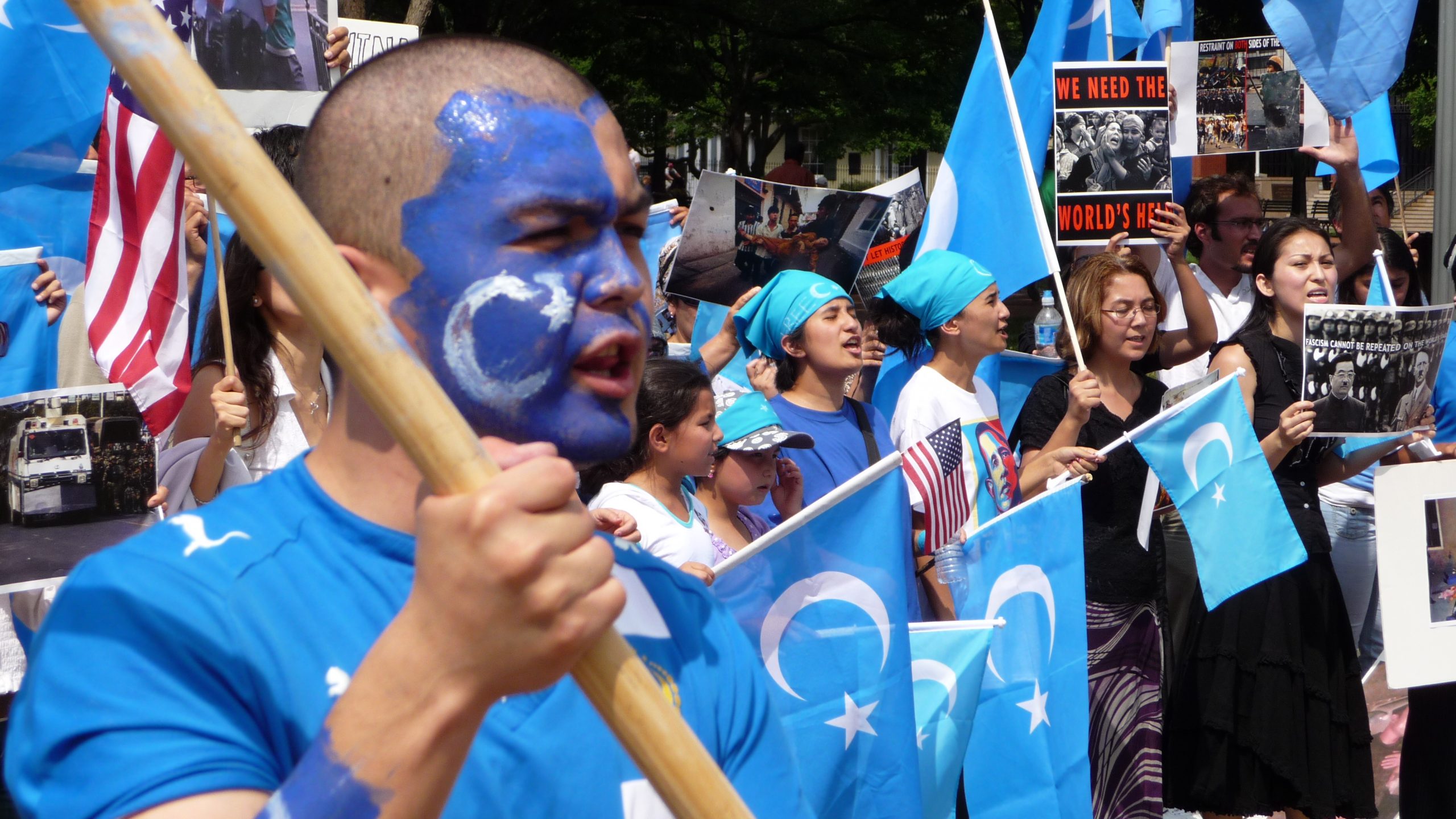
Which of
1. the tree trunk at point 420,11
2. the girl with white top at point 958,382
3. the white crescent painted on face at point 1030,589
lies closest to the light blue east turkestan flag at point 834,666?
the white crescent painted on face at point 1030,589

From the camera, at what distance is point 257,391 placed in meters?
3.31

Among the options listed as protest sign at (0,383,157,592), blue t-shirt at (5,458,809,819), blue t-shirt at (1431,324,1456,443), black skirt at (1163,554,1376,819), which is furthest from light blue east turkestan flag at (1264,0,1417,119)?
blue t-shirt at (5,458,809,819)

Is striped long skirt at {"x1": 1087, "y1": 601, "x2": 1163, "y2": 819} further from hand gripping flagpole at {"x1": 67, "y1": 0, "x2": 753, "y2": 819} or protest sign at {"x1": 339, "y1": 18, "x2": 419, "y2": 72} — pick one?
hand gripping flagpole at {"x1": 67, "y1": 0, "x2": 753, "y2": 819}

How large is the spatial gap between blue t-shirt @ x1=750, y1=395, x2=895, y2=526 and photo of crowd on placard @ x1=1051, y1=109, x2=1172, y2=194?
5.83ft

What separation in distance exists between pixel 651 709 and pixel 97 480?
2842mm

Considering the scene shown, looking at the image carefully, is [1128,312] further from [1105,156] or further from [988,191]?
[1105,156]

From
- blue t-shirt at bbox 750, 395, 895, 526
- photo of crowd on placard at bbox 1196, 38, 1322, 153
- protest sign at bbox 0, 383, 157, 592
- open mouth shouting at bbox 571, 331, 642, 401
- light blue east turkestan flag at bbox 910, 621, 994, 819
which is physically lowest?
light blue east turkestan flag at bbox 910, 621, 994, 819

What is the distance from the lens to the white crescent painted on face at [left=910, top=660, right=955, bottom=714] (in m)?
3.61

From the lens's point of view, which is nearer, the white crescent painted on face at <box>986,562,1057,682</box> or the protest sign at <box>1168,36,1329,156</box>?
the white crescent painted on face at <box>986,562,1057,682</box>

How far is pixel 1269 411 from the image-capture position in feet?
16.3

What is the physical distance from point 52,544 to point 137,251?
0.79 metres

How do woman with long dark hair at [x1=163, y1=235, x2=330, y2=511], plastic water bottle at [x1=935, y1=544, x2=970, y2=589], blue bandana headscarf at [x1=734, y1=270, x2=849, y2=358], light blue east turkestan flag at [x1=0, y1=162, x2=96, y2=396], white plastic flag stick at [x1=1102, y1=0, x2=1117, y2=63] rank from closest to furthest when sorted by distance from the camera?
woman with long dark hair at [x1=163, y1=235, x2=330, y2=511] < light blue east turkestan flag at [x1=0, y1=162, x2=96, y2=396] < plastic water bottle at [x1=935, y1=544, x2=970, y2=589] < blue bandana headscarf at [x1=734, y1=270, x2=849, y2=358] < white plastic flag stick at [x1=1102, y1=0, x2=1117, y2=63]

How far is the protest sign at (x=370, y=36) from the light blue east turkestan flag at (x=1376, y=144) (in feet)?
14.4

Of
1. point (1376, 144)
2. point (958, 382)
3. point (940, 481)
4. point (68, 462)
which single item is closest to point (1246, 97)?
point (1376, 144)
